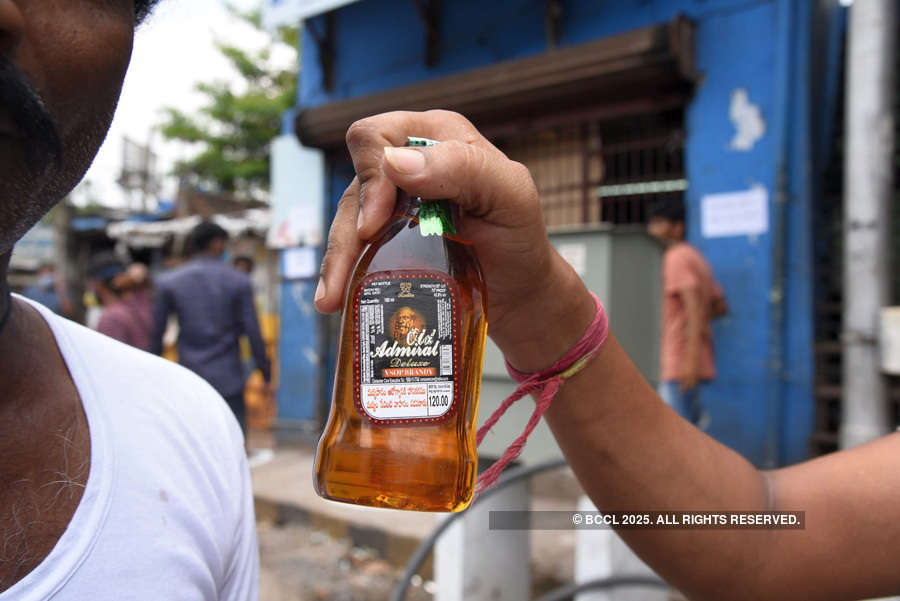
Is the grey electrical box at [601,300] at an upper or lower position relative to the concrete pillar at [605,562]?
upper

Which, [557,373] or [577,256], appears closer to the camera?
[557,373]

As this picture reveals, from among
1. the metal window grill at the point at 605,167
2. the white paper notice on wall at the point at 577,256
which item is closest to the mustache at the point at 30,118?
the white paper notice on wall at the point at 577,256

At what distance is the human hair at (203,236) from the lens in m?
4.19

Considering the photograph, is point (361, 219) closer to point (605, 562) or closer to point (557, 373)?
point (557, 373)

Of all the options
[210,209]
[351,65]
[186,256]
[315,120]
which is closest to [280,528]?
[186,256]

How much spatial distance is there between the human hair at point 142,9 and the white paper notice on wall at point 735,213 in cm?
399

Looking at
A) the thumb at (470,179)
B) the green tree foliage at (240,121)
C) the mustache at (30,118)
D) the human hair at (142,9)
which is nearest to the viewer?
the mustache at (30,118)

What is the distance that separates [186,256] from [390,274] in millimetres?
3960

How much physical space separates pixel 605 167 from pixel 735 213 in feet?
4.50

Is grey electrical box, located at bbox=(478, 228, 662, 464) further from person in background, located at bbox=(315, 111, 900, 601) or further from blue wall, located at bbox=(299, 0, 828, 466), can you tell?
blue wall, located at bbox=(299, 0, 828, 466)

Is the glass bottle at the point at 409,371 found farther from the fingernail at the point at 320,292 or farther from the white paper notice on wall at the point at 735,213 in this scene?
the white paper notice on wall at the point at 735,213

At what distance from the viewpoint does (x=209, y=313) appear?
13.3ft

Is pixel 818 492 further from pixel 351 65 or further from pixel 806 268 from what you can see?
pixel 351 65

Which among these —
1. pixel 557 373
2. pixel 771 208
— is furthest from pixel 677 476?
pixel 771 208
